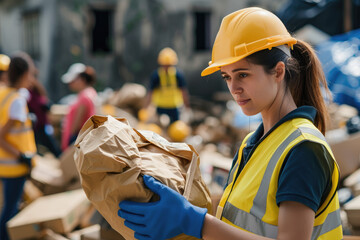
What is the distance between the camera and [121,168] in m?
1.38

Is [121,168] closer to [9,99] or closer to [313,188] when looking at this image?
[313,188]

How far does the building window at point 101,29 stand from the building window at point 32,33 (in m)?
1.50

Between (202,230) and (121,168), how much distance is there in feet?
1.11

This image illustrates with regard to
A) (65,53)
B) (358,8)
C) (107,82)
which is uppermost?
(358,8)

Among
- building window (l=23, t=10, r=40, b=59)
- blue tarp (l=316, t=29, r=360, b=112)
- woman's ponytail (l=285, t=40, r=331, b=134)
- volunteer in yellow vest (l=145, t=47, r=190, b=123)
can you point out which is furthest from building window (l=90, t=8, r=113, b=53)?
woman's ponytail (l=285, t=40, r=331, b=134)

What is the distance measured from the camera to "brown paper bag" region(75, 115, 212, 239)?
53.4 inches

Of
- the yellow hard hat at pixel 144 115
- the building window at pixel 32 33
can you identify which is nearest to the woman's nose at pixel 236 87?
the yellow hard hat at pixel 144 115

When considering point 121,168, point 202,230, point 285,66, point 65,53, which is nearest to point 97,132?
point 121,168

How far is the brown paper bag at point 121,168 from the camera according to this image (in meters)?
1.36

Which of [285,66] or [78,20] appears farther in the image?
[78,20]

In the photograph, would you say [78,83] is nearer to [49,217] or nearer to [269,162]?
[49,217]

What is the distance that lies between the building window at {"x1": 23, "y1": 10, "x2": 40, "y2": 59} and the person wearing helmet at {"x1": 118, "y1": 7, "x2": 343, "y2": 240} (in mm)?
10875

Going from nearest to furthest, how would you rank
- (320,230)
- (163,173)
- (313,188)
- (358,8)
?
(313,188) < (320,230) < (163,173) < (358,8)

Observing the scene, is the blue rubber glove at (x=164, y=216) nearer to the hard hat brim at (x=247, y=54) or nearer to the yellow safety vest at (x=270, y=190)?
the yellow safety vest at (x=270, y=190)
